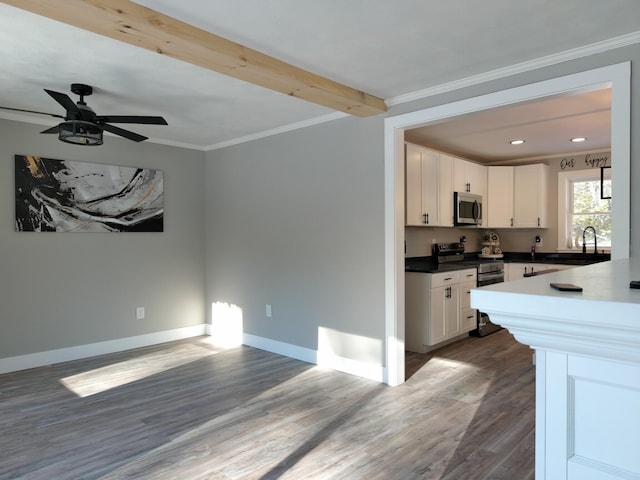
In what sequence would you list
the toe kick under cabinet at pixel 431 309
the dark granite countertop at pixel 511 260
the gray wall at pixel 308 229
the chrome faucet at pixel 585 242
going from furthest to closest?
the chrome faucet at pixel 585 242, the dark granite countertop at pixel 511 260, the toe kick under cabinet at pixel 431 309, the gray wall at pixel 308 229

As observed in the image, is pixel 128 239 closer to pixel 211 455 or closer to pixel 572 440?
pixel 211 455

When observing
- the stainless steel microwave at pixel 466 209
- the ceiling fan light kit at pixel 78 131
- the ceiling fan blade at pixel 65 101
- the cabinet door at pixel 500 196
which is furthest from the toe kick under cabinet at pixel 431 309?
the ceiling fan blade at pixel 65 101

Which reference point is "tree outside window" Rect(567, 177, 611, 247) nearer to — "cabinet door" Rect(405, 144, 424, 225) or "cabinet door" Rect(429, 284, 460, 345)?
"cabinet door" Rect(429, 284, 460, 345)

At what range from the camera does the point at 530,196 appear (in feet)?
20.0

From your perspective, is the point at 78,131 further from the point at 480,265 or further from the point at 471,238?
the point at 471,238

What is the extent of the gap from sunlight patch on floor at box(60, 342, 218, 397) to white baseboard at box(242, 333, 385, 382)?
0.50 metres

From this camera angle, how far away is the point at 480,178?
607 centimetres

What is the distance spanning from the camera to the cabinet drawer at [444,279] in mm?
4590

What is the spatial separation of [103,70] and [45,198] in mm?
1914

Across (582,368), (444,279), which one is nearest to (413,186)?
(444,279)

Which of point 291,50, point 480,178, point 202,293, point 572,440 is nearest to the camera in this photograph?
point 572,440

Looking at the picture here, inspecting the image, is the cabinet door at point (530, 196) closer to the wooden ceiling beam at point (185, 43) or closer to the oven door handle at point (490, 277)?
the oven door handle at point (490, 277)

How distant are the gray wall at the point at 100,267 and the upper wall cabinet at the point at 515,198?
405 centimetres

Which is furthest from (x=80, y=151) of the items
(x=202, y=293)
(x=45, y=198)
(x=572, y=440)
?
(x=572, y=440)
